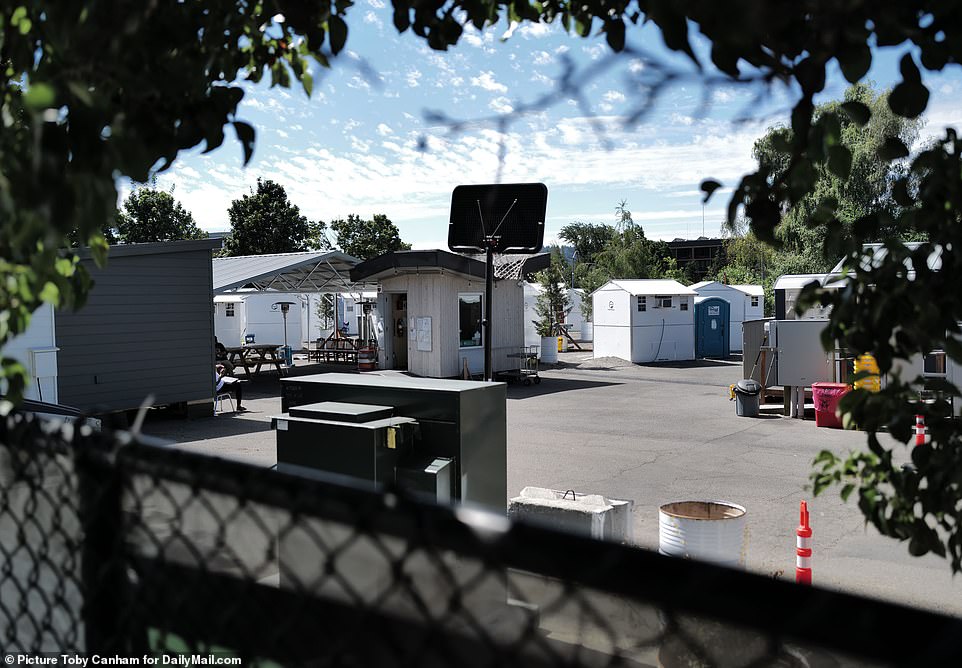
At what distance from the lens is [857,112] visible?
1.59 meters

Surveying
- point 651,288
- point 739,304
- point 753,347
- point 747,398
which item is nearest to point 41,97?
point 747,398

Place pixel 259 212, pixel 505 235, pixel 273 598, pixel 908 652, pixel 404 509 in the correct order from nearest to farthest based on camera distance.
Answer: pixel 908 652
pixel 404 509
pixel 273 598
pixel 505 235
pixel 259 212

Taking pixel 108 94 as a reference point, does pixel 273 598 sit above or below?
below

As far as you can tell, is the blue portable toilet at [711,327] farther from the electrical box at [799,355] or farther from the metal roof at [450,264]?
the electrical box at [799,355]

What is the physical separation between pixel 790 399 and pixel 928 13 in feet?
53.4

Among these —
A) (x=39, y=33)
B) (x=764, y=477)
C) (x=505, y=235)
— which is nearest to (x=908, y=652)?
(x=39, y=33)

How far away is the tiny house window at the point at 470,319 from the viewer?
23297 mm

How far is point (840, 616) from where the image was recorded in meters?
0.76

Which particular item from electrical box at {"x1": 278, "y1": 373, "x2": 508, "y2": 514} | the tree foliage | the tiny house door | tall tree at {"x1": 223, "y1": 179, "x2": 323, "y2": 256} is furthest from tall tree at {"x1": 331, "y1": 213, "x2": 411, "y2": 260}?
electrical box at {"x1": 278, "y1": 373, "x2": 508, "y2": 514}

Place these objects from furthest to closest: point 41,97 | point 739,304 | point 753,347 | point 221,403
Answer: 1. point 739,304
2. point 221,403
3. point 753,347
4. point 41,97

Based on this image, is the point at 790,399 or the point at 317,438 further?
the point at 790,399

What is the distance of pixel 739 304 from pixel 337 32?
3343cm

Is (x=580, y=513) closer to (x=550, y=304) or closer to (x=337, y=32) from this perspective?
(x=337, y=32)

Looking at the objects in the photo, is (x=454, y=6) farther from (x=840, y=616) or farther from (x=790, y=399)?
(x=790, y=399)
